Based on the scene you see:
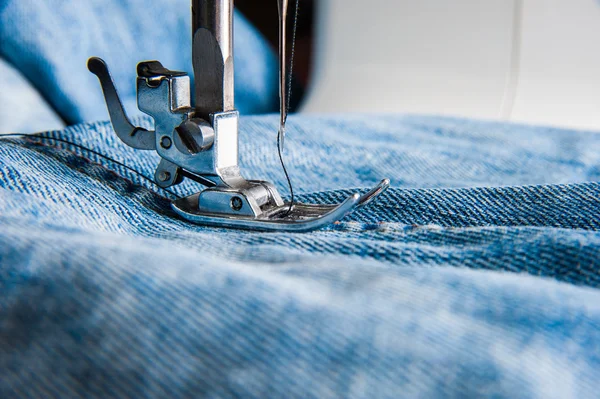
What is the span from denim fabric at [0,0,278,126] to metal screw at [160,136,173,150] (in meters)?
0.31

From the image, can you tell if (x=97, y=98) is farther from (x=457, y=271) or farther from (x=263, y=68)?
(x=457, y=271)

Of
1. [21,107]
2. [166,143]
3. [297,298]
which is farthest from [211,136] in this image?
[21,107]

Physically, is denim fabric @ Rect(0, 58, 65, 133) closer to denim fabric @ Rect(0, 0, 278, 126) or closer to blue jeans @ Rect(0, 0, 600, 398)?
denim fabric @ Rect(0, 0, 278, 126)

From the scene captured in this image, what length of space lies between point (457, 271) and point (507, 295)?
0.04 metres

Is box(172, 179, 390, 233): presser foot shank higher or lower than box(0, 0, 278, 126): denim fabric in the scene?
lower

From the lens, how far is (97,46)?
825 mm

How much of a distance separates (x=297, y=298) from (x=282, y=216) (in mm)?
168

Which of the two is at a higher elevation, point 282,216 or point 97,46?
point 97,46

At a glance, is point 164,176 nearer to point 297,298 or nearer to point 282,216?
point 282,216

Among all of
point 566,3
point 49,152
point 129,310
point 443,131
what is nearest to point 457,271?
point 129,310

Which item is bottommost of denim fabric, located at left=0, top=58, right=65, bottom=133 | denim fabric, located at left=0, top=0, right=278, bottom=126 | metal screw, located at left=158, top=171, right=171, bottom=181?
metal screw, located at left=158, top=171, right=171, bottom=181

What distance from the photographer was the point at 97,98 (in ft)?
2.60

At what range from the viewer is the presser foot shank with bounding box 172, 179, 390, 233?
416 millimetres

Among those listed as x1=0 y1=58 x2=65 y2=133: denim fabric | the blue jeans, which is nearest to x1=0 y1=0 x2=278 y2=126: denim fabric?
x1=0 y1=58 x2=65 y2=133: denim fabric
